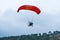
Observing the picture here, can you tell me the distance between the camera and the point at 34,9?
88625 mm

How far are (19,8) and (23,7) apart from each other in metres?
1.02

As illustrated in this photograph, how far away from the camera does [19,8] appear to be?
89.5 meters

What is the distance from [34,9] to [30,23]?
373cm

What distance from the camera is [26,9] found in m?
87.7

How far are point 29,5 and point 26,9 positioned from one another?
4.87 ft

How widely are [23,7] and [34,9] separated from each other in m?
2.74

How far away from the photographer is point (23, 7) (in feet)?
293

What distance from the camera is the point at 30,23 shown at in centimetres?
9000

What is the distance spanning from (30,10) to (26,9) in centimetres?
100

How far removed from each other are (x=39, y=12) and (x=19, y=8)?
4.97 metres

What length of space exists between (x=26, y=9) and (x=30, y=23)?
4.15 metres

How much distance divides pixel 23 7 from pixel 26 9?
1803 mm

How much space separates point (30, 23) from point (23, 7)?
4.25 meters

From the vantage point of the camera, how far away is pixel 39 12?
8850cm
